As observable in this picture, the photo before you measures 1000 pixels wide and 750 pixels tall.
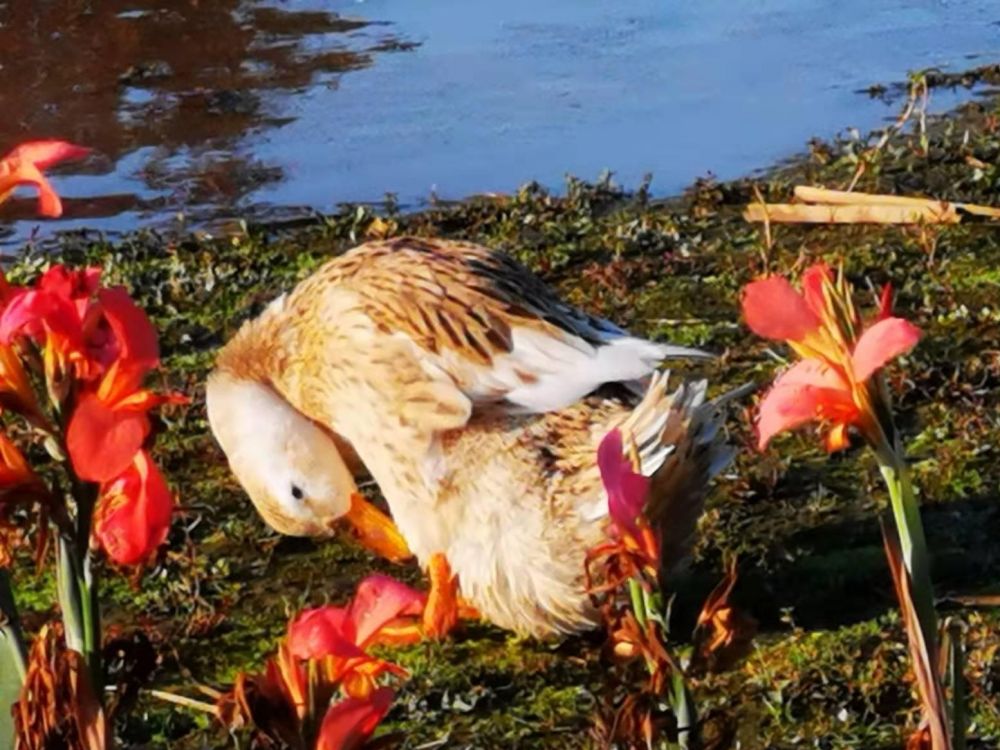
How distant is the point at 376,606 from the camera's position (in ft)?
4.01

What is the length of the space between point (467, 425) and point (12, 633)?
2479 mm

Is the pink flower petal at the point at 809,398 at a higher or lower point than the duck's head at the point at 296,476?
higher

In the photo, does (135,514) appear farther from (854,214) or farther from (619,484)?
(854,214)

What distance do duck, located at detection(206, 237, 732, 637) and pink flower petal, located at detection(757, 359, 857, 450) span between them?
1.92 meters

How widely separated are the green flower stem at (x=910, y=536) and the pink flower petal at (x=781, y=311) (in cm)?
10

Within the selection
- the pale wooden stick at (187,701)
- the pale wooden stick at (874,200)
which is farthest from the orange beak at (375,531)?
the pale wooden stick at (874,200)

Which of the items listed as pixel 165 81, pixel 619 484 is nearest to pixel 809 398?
pixel 619 484

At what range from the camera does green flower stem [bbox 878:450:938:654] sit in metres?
1.16

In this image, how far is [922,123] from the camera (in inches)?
278

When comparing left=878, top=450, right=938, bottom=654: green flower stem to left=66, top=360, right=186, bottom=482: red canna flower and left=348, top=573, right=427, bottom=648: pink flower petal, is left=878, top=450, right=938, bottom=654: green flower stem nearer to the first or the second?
left=348, top=573, right=427, bottom=648: pink flower petal

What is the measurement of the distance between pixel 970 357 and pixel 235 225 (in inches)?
115

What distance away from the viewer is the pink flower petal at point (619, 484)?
1263mm

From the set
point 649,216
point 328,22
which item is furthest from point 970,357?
point 328,22

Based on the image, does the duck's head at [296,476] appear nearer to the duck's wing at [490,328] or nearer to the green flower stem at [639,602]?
the duck's wing at [490,328]
